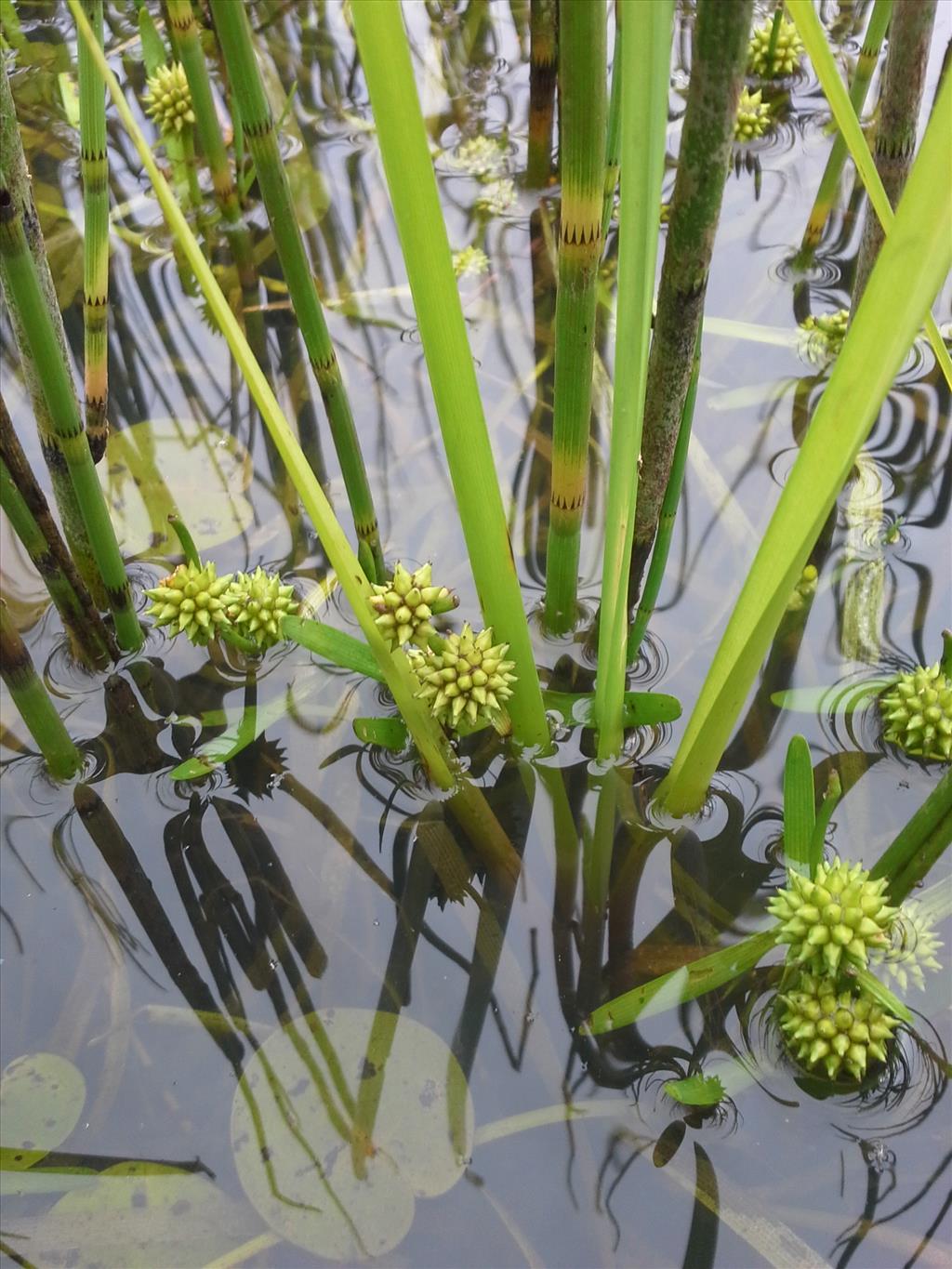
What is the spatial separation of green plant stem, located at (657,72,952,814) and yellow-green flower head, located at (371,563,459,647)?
36 centimetres

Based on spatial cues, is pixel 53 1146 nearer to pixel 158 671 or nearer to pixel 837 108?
pixel 158 671

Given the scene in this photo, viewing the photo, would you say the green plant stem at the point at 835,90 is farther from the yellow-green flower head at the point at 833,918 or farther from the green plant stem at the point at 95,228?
the green plant stem at the point at 95,228

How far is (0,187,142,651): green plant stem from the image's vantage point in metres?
1.21

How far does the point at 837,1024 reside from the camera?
1222 millimetres

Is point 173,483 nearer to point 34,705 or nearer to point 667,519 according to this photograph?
point 34,705

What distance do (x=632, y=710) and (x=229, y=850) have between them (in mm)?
699

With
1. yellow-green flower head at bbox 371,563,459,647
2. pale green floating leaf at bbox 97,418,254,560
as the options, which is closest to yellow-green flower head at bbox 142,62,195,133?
pale green floating leaf at bbox 97,418,254,560

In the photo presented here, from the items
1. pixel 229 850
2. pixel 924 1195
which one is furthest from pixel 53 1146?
pixel 924 1195

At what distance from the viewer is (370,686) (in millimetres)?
1781

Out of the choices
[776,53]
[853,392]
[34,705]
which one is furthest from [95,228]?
[776,53]

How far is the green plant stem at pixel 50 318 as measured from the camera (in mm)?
1188

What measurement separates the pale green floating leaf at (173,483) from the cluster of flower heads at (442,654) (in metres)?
0.87

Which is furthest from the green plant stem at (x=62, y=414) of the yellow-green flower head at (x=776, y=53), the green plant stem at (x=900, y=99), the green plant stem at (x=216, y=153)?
the yellow-green flower head at (x=776, y=53)

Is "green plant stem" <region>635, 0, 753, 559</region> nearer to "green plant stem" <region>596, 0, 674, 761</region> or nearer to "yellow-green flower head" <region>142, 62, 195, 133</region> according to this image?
"green plant stem" <region>596, 0, 674, 761</region>
